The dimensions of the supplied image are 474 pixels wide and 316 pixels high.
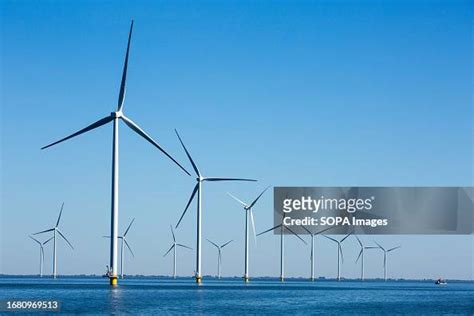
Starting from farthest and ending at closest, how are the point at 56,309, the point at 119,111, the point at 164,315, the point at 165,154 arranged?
the point at 119,111, the point at 165,154, the point at 56,309, the point at 164,315

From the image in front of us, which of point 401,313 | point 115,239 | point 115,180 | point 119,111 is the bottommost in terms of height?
point 401,313

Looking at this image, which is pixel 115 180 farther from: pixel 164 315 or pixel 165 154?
pixel 164 315

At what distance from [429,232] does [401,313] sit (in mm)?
25838

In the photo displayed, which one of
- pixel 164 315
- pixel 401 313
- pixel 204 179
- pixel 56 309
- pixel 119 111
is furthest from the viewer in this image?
pixel 204 179

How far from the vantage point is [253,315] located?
89688mm

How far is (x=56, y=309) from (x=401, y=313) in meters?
37.3

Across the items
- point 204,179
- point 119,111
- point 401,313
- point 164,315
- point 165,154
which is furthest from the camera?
point 204,179

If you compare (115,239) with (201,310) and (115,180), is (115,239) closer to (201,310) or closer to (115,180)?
(115,180)

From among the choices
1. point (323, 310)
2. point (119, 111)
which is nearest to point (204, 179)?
point (119, 111)

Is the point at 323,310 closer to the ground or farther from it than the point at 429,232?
closer to the ground

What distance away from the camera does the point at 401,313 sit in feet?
336

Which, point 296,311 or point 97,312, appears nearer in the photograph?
point 97,312

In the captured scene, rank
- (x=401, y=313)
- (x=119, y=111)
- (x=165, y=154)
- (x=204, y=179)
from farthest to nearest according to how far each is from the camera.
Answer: (x=204, y=179) < (x=119, y=111) < (x=165, y=154) < (x=401, y=313)

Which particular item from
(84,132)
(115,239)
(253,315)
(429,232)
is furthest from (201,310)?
(429,232)
